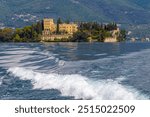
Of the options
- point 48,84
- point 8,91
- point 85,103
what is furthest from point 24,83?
point 85,103

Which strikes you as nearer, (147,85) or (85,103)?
(85,103)

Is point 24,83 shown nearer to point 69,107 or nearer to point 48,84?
point 48,84

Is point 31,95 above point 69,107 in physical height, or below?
below

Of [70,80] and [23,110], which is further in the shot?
[70,80]

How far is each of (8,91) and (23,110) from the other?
12.6 metres

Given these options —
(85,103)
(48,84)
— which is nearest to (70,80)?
(48,84)

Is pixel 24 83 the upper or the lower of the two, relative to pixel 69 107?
lower

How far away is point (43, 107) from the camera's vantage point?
14961 mm

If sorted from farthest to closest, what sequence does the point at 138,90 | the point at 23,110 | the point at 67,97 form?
1. the point at 138,90
2. the point at 67,97
3. the point at 23,110

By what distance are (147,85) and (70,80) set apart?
4575mm

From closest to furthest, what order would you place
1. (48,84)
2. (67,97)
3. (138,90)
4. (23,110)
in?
(23,110)
(67,97)
(138,90)
(48,84)

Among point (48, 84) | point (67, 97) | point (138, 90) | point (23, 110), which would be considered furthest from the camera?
point (48, 84)

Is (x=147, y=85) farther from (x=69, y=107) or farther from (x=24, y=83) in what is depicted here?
(x=69, y=107)

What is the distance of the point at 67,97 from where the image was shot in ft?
79.4
